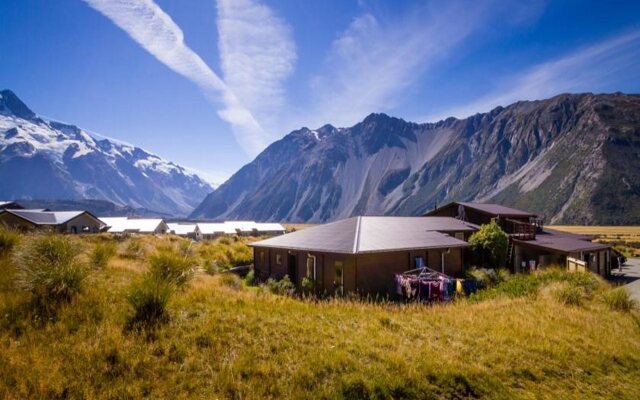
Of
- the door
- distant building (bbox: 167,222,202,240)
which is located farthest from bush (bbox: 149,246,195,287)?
distant building (bbox: 167,222,202,240)

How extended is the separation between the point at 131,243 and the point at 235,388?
18188 millimetres

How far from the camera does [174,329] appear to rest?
278 inches

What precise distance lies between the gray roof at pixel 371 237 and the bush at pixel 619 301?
31.1 ft

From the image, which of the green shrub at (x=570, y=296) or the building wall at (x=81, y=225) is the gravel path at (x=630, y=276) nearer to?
the green shrub at (x=570, y=296)

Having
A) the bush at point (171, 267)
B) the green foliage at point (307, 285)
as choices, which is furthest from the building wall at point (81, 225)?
the bush at point (171, 267)

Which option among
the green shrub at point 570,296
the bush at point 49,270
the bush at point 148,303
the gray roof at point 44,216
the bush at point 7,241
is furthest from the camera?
the gray roof at point 44,216

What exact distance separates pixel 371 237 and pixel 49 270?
1716 cm

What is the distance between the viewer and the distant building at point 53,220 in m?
49.8

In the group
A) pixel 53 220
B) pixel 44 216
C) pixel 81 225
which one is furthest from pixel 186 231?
pixel 44 216

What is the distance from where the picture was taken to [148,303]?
24.1ft

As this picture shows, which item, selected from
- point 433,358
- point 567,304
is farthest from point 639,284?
point 433,358

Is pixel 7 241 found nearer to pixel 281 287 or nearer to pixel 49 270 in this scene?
pixel 49 270

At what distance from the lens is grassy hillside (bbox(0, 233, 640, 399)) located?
5593mm

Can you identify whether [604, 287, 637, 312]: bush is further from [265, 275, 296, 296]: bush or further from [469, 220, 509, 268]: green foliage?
[265, 275, 296, 296]: bush
